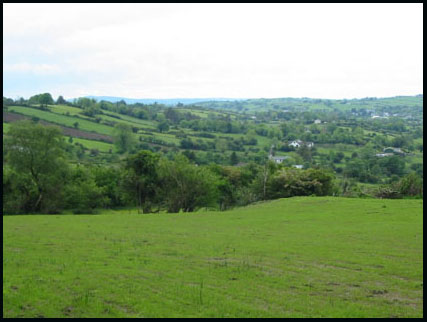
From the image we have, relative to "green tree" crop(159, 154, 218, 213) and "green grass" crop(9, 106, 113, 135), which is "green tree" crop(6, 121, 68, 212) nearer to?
"green tree" crop(159, 154, 218, 213)

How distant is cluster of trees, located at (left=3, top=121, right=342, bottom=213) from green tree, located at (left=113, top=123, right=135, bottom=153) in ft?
222

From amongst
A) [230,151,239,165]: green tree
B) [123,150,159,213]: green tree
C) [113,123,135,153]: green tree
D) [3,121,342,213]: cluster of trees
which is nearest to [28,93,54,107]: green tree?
[113,123,135,153]: green tree

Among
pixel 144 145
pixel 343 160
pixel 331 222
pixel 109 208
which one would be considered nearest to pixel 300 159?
pixel 343 160

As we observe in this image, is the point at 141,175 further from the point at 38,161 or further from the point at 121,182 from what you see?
the point at 38,161

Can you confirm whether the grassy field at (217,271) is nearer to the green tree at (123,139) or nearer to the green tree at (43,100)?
the green tree at (123,139)

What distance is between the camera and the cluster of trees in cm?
5700

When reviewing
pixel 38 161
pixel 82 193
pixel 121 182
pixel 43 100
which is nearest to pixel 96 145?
pixel 43 100

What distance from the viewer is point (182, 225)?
115ft

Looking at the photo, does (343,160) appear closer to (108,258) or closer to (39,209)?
(39,209)

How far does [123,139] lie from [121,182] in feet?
281

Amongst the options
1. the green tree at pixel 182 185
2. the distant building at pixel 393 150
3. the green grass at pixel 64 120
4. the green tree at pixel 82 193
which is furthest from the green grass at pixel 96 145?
the distant building at pixel 393 150

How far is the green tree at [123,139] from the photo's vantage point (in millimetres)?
145125

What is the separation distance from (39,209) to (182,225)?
33531mm

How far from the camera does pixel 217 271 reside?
57.3 ft
